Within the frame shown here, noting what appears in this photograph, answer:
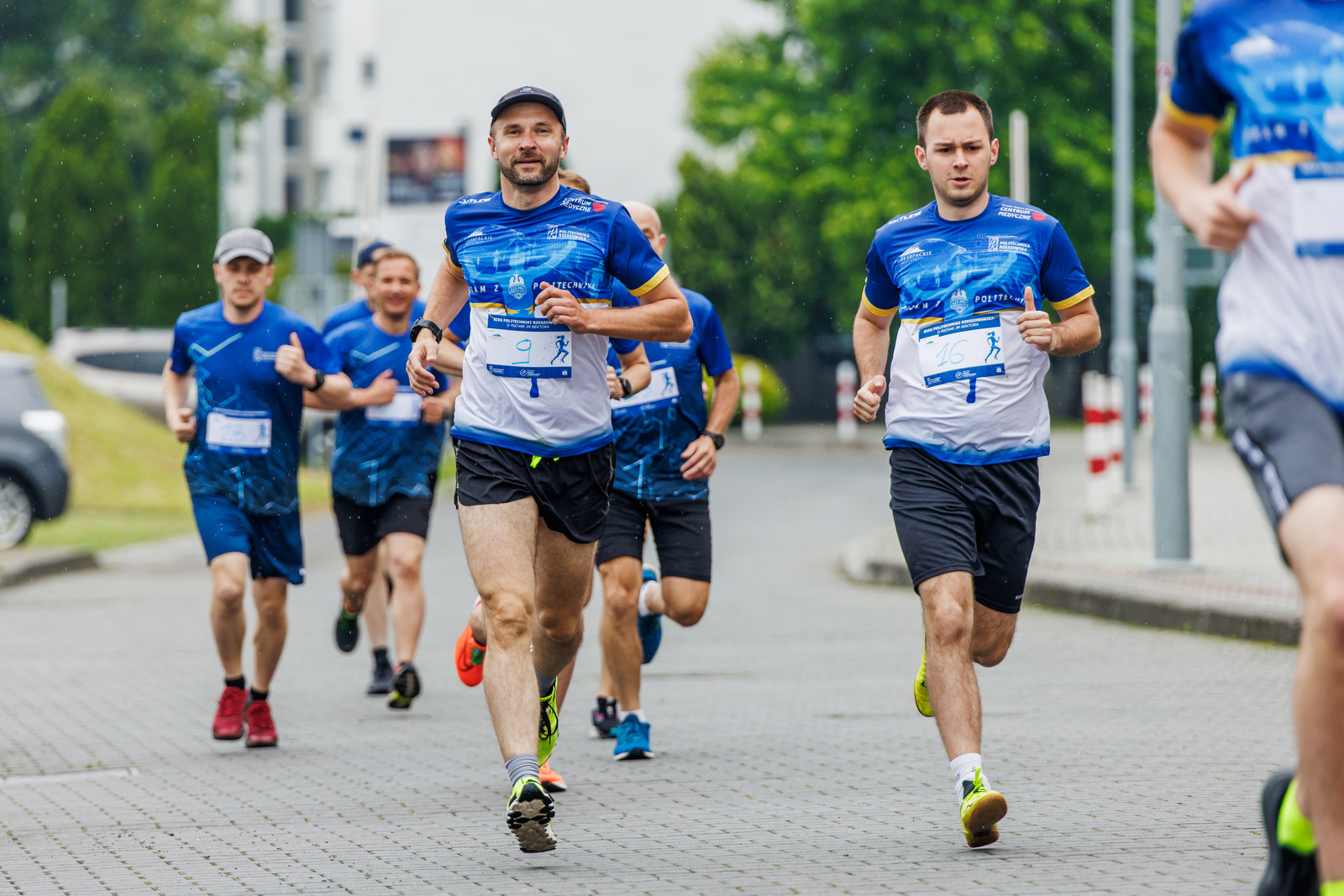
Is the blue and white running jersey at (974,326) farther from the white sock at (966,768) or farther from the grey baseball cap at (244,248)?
the grey baseball cap at (244,248)

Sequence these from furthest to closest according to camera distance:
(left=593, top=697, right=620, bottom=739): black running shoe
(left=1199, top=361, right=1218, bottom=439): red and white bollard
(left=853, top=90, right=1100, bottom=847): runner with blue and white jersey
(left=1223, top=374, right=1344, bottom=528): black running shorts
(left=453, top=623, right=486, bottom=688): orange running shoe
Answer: (left=1199, top=361, right=1218, bottom=439): red and white bollard < (left=593, top=697, right=620, bottom=739): black running shoe < (left=453, top=623, right=486, bottom=688): orange running shoe < (left=853, top=90, right=1100, bottom=847): runner with blue and white jersey < (left=1223, top=374, right=1344, bottom=528): black running shorts

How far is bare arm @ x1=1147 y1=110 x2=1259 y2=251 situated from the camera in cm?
369

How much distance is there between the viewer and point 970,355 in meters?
5.68

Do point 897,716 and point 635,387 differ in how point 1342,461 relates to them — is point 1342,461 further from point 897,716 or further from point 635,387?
point 897,716

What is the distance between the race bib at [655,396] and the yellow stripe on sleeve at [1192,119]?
3.82m

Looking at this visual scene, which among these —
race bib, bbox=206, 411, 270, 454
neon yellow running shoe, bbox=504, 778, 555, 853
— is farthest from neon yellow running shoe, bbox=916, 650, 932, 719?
race bib, bbox=206, 411, 270, 454

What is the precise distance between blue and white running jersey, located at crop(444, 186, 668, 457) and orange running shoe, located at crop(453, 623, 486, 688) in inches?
56.4

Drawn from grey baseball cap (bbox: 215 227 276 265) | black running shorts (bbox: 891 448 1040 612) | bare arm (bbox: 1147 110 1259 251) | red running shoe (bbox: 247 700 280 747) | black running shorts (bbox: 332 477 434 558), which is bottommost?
red running shoe (bbox: 247 700 280 747)

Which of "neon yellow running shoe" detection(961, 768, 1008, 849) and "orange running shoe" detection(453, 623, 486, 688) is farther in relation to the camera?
"orange running shoe" detection(453, 623, 486, 688)

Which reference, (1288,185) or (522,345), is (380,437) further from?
(1288,185)

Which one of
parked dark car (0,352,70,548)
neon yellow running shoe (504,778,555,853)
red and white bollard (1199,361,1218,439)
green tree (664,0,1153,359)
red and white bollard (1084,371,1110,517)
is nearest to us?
neon yellow running shoe (504,778,555,853)

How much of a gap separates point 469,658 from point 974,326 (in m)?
2.33

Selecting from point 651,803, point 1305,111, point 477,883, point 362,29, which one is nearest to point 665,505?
point 651,803

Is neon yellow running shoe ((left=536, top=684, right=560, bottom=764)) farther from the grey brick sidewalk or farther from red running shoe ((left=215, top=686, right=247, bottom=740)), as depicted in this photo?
the grey brick sidewalk
